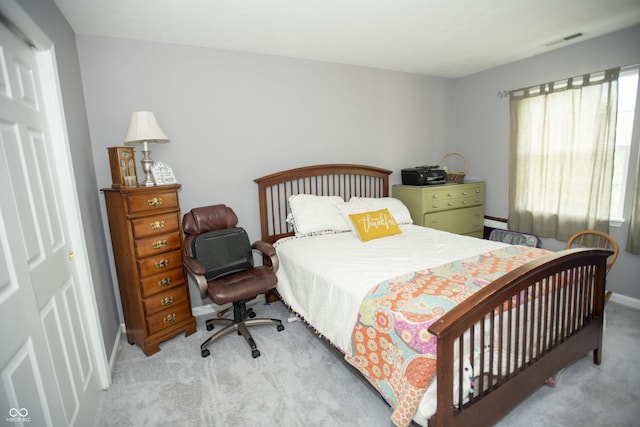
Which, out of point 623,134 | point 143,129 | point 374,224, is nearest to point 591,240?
point 623,134

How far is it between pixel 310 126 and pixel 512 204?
8.44 ft

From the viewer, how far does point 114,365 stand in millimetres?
2219

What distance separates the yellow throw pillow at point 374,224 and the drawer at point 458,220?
84 centimetres

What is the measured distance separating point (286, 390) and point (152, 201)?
1.61 meters

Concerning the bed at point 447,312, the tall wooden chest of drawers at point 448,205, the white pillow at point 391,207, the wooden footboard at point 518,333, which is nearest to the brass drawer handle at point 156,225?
the bed at point 447,312

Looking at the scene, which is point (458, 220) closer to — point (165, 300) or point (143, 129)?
point (165, 300)

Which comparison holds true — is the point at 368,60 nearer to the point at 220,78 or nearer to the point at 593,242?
the point at 220,78

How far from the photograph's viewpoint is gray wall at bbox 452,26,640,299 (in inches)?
109

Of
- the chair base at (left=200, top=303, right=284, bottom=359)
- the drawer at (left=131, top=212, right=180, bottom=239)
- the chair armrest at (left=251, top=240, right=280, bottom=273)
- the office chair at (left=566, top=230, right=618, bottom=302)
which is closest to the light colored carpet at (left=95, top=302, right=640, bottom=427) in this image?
the chair base at (left=200, top=303, right=284, bottom=359)

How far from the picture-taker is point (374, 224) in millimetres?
2939

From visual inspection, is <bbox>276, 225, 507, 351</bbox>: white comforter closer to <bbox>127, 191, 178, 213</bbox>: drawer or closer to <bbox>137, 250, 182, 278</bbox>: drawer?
<bbox>137, 250, 182, 278</bbox>: drawer

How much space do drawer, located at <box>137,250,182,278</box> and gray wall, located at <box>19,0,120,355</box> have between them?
0.30 m

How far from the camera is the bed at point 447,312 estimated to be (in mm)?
1339

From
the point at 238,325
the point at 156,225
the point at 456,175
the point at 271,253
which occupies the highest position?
the point at 456,175
